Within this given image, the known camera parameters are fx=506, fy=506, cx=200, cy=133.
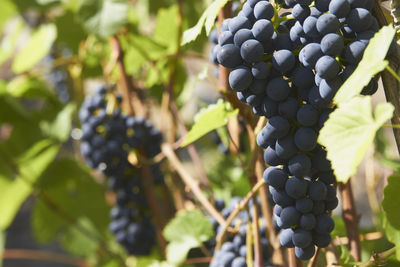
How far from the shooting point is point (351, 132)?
1.14 feet

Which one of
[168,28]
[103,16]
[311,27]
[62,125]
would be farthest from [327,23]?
[62,125]

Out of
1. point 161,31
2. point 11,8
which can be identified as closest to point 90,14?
point 161,31

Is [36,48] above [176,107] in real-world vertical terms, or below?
above

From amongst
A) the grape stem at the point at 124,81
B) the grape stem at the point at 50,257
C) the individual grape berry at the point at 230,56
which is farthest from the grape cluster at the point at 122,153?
the individual grape berry at the point at 230,56

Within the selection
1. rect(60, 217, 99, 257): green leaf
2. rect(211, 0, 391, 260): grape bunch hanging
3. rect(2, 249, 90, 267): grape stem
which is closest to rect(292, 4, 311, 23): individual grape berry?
rect(211, 0, 391, 260): grape bunch hanging

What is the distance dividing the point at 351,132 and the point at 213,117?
0.21 metres

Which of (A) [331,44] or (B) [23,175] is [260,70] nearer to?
(A) [331,44]

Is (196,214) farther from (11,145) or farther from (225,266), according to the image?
(11,145)

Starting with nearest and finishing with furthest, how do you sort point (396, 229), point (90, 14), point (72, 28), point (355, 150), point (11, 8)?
point (355, 150) < point (396, 229) < point (90, 14) < point (72, 28) < point (11, 8)

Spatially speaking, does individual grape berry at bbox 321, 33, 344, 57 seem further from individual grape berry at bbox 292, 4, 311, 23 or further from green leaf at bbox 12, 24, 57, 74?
green leaf at bbox 12, 24, 57, 74

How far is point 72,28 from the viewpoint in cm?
109

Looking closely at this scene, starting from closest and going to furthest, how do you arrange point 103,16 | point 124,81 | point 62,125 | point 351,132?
point 351,132
point 103,16
point 124,81
point 62,125

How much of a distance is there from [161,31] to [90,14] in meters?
0.18

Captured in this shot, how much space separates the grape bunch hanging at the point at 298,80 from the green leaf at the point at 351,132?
0.04m
